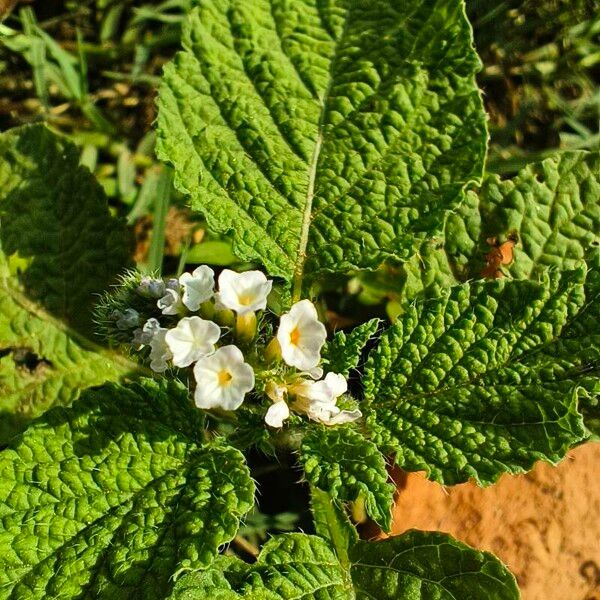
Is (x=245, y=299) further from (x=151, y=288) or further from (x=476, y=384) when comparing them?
(x=476, y=384)

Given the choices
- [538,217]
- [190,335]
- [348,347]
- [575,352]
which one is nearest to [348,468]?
[348,347]

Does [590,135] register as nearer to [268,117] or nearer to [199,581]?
[268,117]

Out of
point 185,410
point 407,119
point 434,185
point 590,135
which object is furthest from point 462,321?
point 590,135

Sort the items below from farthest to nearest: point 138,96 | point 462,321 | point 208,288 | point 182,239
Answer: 1. point 138,96
2. point 182,239
3. point 462,321
4. point 208,288

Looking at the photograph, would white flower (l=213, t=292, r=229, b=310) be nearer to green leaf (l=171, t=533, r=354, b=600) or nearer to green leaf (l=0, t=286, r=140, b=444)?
green leaf (l=171, t=533, r=354, b=600)

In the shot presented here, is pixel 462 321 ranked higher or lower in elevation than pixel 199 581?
higher

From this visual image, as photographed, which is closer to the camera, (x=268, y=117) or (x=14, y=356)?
(x=268, y=117)

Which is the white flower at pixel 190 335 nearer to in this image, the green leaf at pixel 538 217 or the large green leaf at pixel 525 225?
the large green leaf at pixel 525 225
